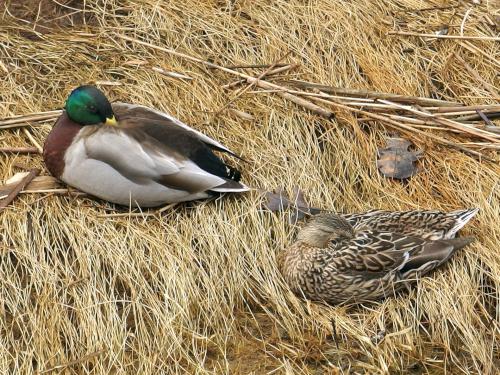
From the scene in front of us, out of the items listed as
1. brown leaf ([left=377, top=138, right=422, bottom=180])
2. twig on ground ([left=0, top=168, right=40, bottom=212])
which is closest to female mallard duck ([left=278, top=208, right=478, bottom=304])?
brown leaf ([left=377, top=138, right=422, bottom=180])

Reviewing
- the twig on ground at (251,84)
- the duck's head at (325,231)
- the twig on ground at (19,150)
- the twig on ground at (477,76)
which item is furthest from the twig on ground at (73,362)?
the twig on ground at (477,76)

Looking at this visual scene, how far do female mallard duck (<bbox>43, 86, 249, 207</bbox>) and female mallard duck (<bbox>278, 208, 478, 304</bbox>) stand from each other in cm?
43

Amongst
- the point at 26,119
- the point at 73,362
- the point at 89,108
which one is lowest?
the point at 73,362

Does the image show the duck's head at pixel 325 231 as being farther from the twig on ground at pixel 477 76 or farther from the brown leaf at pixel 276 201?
the twig on ground at pixel 477 76

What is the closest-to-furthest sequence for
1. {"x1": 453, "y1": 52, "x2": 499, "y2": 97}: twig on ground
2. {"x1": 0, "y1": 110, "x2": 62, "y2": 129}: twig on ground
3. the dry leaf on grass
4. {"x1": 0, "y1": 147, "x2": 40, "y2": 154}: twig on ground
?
the dry leaf on grass < {"x1": 0, "y1": 147, "x2": 40, "y2": 154}: twig on ground < {"x1": 0, "y1": 110, "x2": 62, "y2": 129}: twig on ground < {"x1": 453, "y1": 52, "x2": 499, "y2": 97}: twig on ground

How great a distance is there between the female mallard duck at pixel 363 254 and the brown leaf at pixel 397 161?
0.42 metres

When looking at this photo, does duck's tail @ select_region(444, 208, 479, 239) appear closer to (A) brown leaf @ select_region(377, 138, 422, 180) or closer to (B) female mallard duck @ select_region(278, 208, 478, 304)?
(B) female mallard duck @ select_region(278, 208, 478, 304)

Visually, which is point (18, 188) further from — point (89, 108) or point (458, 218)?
point (458, 218)

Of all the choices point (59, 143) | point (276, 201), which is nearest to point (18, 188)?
point (59, 143)

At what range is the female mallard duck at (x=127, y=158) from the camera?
4.62 meters

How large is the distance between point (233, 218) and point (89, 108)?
821mm

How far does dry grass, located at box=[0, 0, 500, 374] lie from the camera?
442 cm

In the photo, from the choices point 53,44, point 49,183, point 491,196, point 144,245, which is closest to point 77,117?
point 49,183

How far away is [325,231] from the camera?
462 cm
